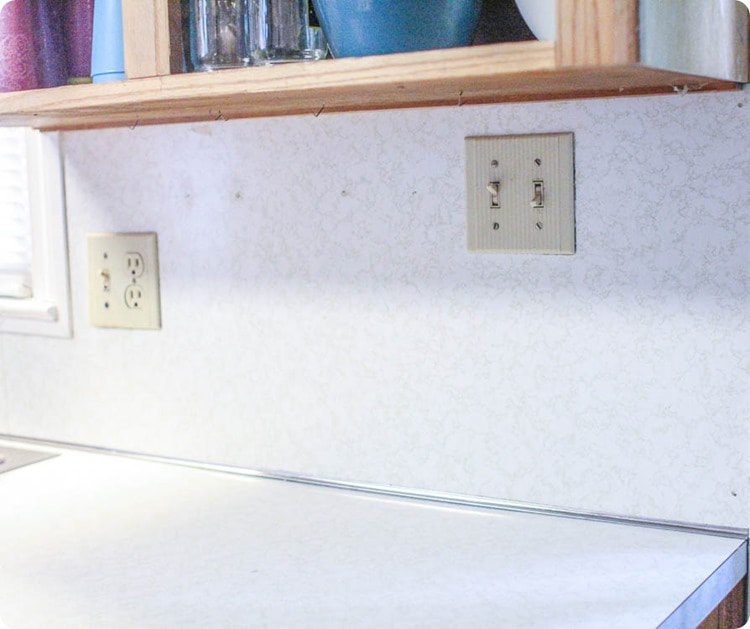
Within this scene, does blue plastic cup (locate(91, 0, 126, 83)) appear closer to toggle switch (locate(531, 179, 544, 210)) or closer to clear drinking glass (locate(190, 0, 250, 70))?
clear drinking glass (locate(190, 0, 250, 70))

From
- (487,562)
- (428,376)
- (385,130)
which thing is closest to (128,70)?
(385,130)

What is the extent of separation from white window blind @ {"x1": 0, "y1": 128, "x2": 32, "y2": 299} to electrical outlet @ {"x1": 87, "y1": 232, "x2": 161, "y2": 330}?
17 centimetres

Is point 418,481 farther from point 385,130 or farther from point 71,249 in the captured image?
point 71,249

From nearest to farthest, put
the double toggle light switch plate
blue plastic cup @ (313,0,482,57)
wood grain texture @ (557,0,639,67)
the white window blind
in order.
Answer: wood grain texture @ (557,0,639,67), blue plastic cup @ (313,0,482,57), the double toggle light switch plate, the white window blind

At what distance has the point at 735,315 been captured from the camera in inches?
42.1

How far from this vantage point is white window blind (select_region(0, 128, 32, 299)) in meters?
1.61

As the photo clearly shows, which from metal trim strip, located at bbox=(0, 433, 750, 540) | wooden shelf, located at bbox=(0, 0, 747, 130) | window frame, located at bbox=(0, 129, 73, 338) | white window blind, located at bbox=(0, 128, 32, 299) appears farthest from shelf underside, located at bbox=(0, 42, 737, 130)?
metal trim strip, located at bbox=(0, 433, 750, 540)

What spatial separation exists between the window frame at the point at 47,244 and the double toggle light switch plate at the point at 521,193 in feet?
2.03

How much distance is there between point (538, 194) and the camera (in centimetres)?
114

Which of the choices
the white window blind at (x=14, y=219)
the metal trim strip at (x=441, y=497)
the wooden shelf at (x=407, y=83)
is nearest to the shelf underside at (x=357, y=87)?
the wooden shelf at (x=407, y=83)

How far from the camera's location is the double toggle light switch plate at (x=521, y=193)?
3.72ft

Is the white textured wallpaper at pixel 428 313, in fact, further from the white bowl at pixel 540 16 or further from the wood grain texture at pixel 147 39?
the wood grain texture at pixel 147 39

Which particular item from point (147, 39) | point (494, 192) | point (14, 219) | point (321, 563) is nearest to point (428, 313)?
point (494, 192)

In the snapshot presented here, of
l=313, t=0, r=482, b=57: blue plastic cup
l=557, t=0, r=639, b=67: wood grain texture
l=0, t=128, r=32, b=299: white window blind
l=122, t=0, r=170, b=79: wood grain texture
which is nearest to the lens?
l=557, t=0, r=639, b=67: wood grain texture
